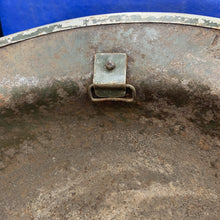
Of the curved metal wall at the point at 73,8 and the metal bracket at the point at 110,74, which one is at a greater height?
the curved metal wall at the point at 73,8

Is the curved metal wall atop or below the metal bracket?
atop

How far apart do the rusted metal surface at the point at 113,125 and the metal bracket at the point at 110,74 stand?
20mm

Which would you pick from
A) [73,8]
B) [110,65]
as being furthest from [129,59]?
[73,8]

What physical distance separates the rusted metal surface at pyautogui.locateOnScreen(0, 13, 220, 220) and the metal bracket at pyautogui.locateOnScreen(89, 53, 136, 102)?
0.02m

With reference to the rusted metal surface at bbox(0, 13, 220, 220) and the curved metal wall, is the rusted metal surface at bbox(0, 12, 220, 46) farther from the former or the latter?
the curved metal wall

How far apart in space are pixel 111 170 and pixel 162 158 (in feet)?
0.70

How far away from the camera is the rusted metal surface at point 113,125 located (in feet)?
2.73

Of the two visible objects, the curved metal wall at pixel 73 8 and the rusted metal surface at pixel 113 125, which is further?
the curved metal wall at pixel 73 8

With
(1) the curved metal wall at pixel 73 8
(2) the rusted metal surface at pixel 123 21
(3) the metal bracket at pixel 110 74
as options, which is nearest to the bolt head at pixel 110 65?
(3) the metal bracket at pixel 110 74

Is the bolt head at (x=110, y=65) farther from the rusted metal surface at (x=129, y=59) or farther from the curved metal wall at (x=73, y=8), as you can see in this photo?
the curved metal wall at (x=73, y=8)

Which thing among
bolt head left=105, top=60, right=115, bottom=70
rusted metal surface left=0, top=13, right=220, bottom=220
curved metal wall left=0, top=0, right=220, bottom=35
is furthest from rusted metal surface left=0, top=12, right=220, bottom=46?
curved metal wall left=0, top=0, right=220, bottom=35

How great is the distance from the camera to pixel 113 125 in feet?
3.47

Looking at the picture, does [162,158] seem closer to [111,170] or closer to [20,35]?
[111,170]

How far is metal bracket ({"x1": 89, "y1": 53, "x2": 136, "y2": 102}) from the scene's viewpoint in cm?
84
